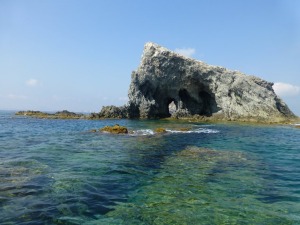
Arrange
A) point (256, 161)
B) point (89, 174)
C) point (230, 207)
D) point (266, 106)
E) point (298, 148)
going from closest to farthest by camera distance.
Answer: point (230, 207)
point (89, 174)
point (256, 161)
point (298, 148)
point (266, 106)

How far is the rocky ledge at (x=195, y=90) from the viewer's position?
212ft

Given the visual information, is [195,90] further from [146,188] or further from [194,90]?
[146,188]

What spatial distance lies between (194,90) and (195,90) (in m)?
0.37

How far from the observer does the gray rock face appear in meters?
64.6

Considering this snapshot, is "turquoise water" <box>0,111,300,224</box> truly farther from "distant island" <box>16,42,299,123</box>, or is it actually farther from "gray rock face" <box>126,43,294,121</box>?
"gray rock face" <box>126,43,294,121</box>

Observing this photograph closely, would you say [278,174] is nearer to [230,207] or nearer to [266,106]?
[230,207]

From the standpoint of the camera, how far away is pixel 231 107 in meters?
65.9

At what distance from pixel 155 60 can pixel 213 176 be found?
181 ft

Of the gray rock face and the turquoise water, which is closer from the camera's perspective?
the turquoise water

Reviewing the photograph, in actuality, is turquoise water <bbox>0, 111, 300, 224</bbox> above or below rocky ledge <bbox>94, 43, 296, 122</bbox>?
below

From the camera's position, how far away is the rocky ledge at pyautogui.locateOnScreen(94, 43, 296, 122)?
212 feet

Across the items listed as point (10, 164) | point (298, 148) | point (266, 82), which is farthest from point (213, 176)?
point (266, 82)

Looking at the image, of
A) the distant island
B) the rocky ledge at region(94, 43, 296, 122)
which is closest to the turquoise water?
the distant island

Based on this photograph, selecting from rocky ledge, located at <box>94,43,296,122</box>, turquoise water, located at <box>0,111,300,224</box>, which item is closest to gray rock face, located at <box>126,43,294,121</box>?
rocky ledge, located at <box>94,43,296,122</box>
